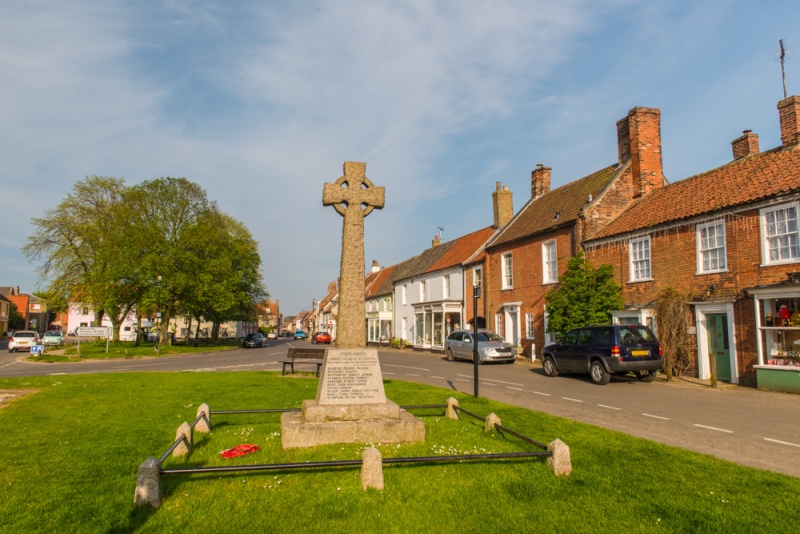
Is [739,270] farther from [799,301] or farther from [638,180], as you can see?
[638,180]

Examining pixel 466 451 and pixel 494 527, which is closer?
pixel 494 527

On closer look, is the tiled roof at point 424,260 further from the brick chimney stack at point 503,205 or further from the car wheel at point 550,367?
the car wheel at point 550,367

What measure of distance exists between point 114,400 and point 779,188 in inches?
741

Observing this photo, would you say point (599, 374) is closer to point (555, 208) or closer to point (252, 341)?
point (555, 208)

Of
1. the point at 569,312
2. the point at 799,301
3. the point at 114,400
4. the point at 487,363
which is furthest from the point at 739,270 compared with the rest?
the point at 114,400

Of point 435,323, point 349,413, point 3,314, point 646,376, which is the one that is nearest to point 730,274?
point 646,376

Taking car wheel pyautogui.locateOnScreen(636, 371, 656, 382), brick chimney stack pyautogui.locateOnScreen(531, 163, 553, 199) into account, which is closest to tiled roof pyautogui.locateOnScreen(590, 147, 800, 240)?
car wheel pyautogui.locateOnScreen(636, 371, 656, 382)

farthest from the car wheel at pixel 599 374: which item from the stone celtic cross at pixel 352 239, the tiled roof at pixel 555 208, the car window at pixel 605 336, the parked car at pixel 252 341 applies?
the parked car at pixel 252 341

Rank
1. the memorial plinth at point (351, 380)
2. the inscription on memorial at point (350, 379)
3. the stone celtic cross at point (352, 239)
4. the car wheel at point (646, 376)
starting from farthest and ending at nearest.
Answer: the car wheel at point (646, 376) < the stone celtic cross at point (352, 239) < the inscription on memorial at point (350, 379) < the memorial plinth at point (351, 380)

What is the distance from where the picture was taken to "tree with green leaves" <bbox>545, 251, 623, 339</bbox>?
20.6 meters

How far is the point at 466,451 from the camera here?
6.72 meters

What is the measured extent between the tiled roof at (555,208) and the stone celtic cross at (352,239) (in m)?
17.2

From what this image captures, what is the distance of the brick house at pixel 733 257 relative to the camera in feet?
47.2

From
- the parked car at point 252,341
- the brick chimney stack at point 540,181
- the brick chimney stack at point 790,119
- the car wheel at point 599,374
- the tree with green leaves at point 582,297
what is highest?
the brick chimney stack at point 540,181
